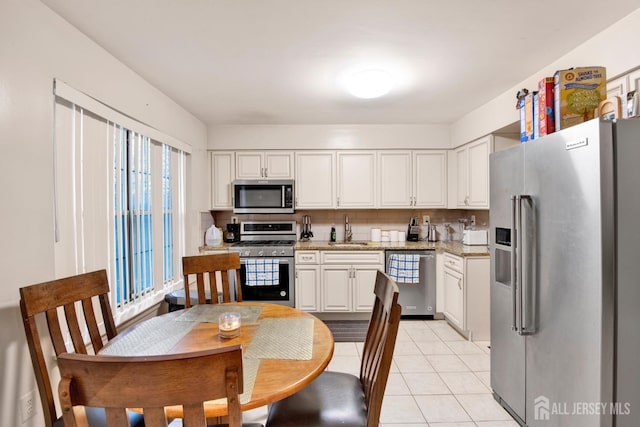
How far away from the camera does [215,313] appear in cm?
178

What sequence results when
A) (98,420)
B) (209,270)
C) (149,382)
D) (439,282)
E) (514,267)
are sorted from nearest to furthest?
(149,382), (98,420), (514,267), (209,270), (439,282)

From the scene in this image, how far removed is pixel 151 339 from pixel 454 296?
2896mm

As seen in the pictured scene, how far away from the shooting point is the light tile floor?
198 cm

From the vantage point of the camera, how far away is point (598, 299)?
1330 mm

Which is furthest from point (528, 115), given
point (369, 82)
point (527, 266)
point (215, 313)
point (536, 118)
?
point (215, 313)

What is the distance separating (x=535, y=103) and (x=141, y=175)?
278 cm

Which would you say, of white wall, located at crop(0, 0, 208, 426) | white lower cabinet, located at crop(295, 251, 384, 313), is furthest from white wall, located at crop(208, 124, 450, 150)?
white wall, located at crop(0, 0, 208, 426)

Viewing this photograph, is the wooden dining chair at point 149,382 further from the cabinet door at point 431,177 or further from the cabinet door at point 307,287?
the cabinet door at point 431,177

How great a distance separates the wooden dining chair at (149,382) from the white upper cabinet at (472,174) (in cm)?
317

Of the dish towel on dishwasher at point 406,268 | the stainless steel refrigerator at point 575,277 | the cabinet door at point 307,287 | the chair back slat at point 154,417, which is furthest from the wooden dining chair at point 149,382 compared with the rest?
the dish towel on dishwasher at point 406,268

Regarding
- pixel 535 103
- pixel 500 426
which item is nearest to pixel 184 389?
Result: pixel 500 426

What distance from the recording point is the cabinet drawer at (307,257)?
3659mm

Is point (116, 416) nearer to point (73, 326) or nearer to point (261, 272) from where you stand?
point (73, 326)

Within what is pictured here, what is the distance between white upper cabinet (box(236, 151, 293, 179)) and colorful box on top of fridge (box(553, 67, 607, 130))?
9.11 ft
